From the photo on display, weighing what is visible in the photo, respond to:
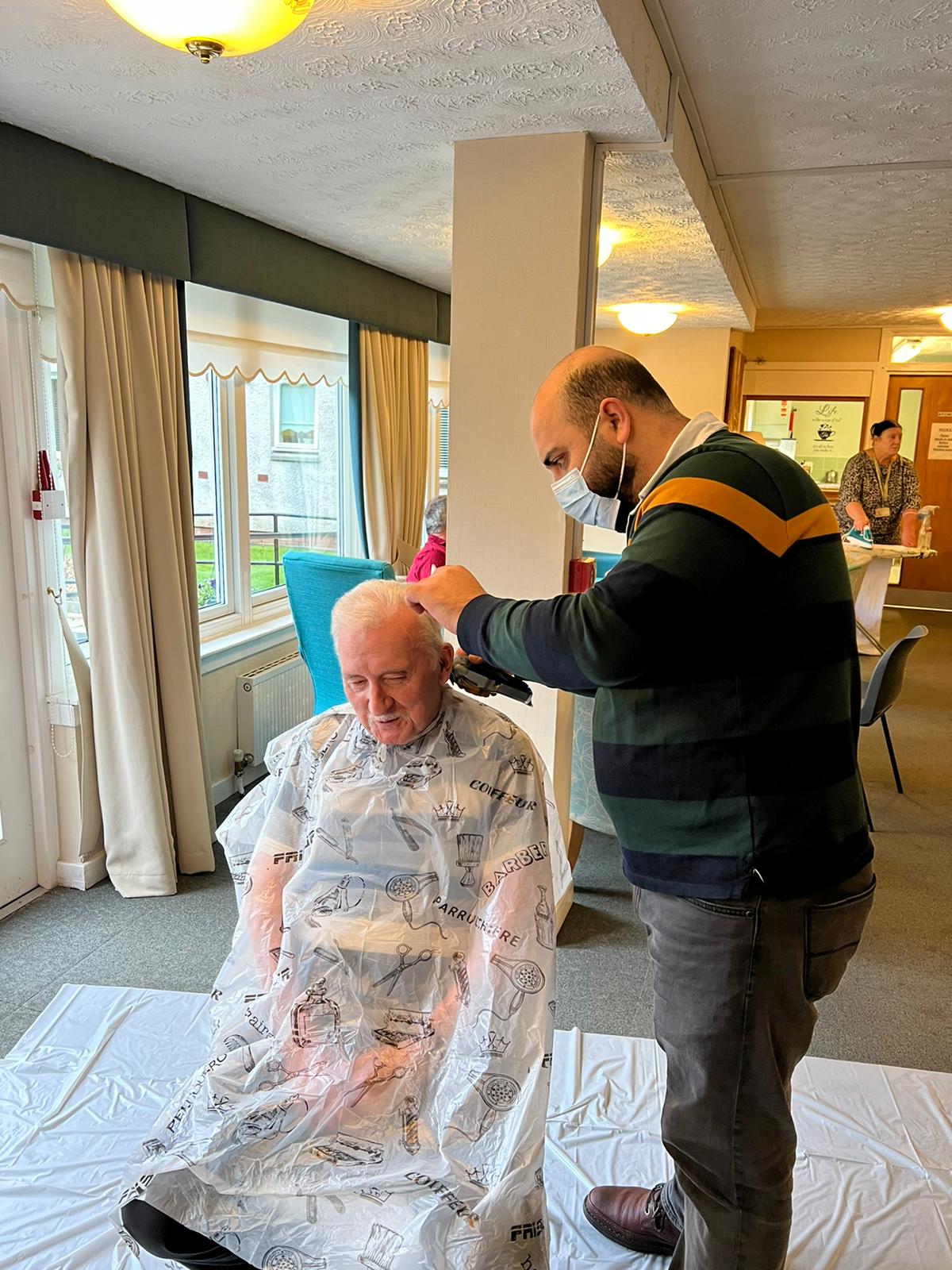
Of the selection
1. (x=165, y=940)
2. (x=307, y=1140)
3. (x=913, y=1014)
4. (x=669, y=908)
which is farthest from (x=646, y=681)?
(x=165, y=940)

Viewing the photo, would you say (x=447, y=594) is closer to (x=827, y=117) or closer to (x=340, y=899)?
(x=340, y=899)

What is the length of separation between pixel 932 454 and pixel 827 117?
22.3 ft

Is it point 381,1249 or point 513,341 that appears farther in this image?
point 513,341

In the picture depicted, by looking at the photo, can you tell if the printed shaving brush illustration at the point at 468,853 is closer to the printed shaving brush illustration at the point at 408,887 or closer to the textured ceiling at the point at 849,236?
the printed shaving brush illustration at the point at 408,887

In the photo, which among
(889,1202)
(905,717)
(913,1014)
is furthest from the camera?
(905,717)

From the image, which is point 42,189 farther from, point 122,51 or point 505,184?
point 505,184

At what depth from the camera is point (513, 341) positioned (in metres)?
2.54

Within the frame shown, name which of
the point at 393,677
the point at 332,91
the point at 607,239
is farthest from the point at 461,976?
the point at 607,239

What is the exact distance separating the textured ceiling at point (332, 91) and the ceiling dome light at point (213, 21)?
21cm

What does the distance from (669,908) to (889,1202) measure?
1.08m

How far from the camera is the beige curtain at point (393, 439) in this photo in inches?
200

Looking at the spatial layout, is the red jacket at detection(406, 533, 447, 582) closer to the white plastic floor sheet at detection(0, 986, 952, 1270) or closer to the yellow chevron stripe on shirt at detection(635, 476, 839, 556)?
the white plastic floor sheet at detection(0, 986, 952, 1270)

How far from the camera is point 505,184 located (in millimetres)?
2459

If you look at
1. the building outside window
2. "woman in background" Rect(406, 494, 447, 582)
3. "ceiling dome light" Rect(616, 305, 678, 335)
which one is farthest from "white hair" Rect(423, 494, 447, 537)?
"ceiling dome light" Rect(616, 305, 678, 335)
